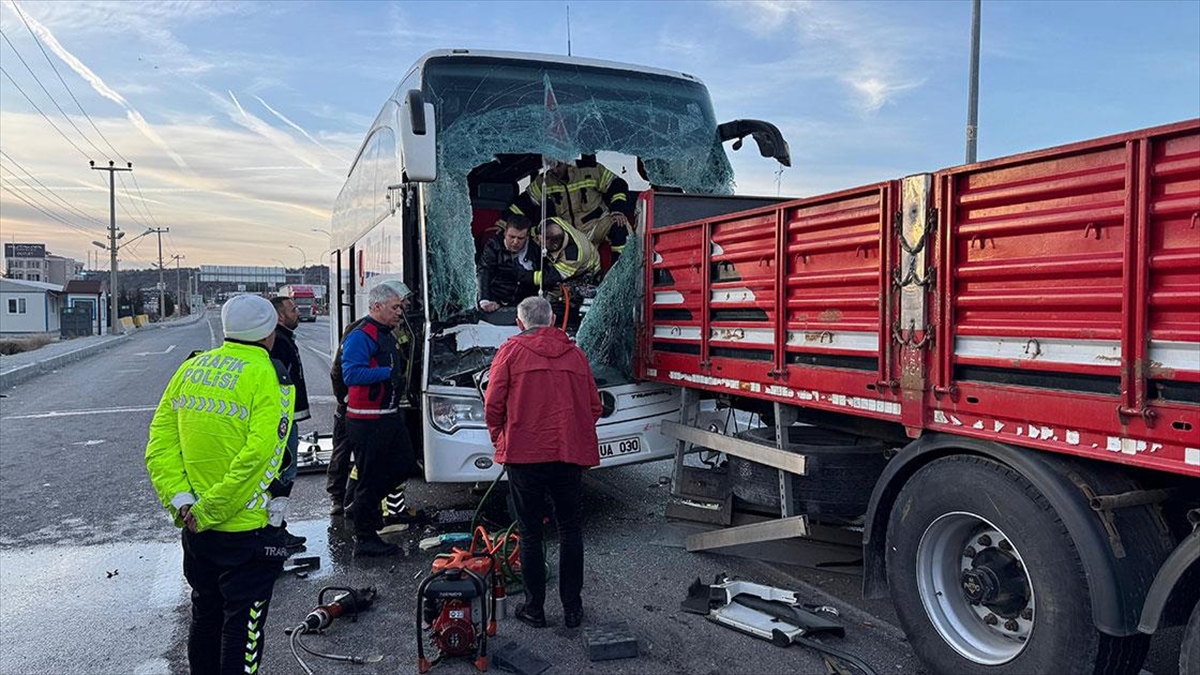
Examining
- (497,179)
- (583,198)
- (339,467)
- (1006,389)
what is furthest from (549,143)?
(1006,389)

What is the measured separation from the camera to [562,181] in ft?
21.9

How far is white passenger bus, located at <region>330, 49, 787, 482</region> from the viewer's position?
5785 millimetres

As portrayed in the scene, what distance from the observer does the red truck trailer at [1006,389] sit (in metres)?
2.78

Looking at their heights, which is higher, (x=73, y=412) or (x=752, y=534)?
(x=752, y=534)

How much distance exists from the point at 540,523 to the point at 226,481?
1.84 m

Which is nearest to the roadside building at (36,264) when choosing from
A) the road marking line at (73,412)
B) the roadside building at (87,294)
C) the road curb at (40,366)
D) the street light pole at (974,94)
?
the roadside building at (87,294)

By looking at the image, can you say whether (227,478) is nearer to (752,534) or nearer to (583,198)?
(752,534)

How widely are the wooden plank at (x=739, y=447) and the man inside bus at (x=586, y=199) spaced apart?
1572 mm

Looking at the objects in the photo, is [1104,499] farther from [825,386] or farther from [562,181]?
[562,181]

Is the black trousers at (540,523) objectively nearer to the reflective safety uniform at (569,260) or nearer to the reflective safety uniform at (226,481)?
the reflective safety uniform at (226,481)

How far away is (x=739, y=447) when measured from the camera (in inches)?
203

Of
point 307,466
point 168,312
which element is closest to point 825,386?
point 307,466

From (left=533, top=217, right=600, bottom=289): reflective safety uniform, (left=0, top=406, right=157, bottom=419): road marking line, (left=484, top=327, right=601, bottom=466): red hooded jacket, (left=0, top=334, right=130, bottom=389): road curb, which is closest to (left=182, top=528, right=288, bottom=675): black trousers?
(left=484, top=327, right=601, bottom=466): red hooded jacket

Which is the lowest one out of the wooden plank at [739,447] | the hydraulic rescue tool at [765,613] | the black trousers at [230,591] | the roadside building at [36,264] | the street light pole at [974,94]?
the hydraulic rescue tool at [765,613]
